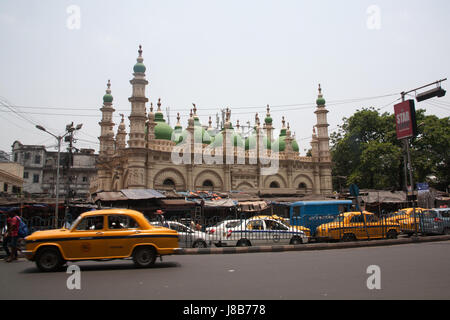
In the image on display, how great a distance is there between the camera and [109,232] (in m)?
9.11

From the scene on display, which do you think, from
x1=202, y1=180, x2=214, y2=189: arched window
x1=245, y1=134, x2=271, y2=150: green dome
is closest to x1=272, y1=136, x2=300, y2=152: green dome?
x1=245, y1=134, x2=271, y2=150: green dome

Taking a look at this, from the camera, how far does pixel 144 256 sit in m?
9.27

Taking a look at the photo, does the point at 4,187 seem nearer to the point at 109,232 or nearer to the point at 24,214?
the point at 24,214

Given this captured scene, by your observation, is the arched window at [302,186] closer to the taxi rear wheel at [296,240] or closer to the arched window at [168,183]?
the arched window at [168,183]

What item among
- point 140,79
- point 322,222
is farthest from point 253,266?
point 140,79

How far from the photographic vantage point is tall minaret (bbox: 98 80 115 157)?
3509cm

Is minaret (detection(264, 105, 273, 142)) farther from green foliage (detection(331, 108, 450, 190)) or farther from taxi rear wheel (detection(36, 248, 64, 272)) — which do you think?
taxi rear wheel (detection(36, 248, 64, 272))

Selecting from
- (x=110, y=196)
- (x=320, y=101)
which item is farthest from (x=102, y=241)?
(x=320, y=101)

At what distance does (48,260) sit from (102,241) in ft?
4.40

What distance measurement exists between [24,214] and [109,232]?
48.0 ft

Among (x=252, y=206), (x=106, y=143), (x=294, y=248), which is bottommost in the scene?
(x=294, y=248)

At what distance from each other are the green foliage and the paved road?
27.9 m

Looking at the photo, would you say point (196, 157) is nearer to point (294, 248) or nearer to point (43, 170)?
point (294, 248)
